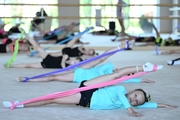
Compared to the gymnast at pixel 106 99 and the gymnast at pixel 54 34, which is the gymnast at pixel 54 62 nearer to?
the gymnast at pixel 106 99

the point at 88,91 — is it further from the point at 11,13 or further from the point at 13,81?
the point at 11,13

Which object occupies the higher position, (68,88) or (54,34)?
(54,34)

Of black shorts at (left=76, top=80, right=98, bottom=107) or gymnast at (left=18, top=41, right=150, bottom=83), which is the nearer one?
black shorts at (left=76, top=80, right=98, bottom=107)

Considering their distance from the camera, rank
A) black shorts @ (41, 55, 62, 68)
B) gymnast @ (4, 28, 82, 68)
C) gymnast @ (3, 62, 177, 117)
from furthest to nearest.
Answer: black shorts @ (41, 55, 62, 68) < gymnast @ (4, 28, 82, 68) < gymnast @ (3, 62, 177, 117)

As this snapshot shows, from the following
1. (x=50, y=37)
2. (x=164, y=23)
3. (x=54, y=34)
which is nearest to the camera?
(x=50, y=37)

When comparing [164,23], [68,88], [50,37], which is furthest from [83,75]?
[164,23]

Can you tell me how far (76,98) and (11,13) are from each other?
885 cm

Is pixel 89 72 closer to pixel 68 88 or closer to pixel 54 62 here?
pixel 68 88

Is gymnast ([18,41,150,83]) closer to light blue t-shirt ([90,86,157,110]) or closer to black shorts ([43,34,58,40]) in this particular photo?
light blue t-shirt ([90,86,157,110])

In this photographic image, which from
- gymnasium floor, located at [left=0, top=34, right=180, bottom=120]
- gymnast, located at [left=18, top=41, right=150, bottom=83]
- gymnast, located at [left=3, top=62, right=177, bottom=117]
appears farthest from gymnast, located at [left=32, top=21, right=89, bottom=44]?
gymnast, located at [left=3, top=62, right=177, bottom=117]

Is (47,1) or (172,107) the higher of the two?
(47,1)

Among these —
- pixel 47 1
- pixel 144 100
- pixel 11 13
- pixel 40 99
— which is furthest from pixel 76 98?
pixel 47 1

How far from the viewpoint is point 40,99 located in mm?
2391

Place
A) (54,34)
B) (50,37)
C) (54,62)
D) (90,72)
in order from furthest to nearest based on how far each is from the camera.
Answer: (54,34), (50,37), (54,62), (90,72)
